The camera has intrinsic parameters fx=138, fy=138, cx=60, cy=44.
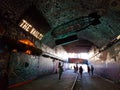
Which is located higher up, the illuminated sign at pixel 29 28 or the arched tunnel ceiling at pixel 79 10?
the arched tunnel ceiling at pixel 79 10

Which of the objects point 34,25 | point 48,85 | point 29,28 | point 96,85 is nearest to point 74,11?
point 34,25

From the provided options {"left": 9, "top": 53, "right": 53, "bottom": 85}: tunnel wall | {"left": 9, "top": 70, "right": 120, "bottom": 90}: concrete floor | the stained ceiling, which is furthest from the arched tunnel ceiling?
{"left": 9, "top": 70, "right": 120, "bottom": 90}: concrete floor

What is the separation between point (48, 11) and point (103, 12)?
15.0ft

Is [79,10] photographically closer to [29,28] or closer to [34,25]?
[34,25]

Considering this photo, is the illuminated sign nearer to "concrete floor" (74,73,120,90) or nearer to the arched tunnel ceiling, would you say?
the arched tunnel ceiling

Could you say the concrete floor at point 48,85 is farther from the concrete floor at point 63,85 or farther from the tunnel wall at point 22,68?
the tunnel wall at point 22,68

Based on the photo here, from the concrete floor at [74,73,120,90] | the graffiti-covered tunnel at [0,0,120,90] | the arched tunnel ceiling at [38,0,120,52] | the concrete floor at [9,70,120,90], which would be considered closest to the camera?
the graffiti-covered tunnel at [0,0,120,90]

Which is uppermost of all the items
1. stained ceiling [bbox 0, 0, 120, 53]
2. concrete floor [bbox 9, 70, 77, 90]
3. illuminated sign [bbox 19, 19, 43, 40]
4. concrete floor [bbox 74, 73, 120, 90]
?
Answer: stained ceiling [bbox 0, 0, 120, 53]

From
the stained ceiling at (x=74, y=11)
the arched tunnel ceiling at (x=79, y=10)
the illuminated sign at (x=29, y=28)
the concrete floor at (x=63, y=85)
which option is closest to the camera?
the stained ceiling at (x=74, y=11)

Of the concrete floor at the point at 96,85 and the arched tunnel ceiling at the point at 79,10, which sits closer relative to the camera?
the arched tunnel ceiling at the point at 79,10

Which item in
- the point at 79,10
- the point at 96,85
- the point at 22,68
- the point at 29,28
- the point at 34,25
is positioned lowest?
the point at 96,85

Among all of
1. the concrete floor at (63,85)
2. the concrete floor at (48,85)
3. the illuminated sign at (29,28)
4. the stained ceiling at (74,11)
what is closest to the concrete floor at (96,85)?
the concrete floor at (63,85)

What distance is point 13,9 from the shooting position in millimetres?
9148

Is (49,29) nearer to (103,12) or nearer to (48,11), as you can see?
(48,11)
